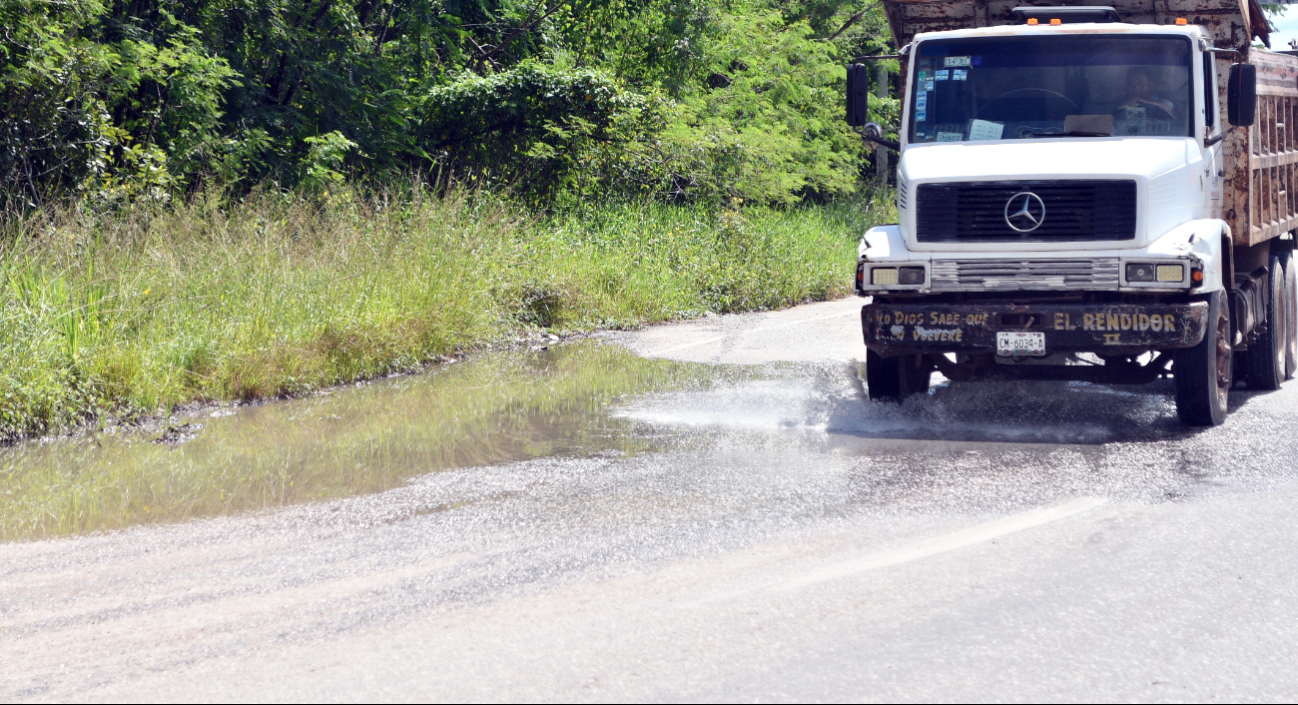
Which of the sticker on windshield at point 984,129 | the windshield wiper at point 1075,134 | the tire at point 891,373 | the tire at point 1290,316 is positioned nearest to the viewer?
the windshield wiper at point 1075,134

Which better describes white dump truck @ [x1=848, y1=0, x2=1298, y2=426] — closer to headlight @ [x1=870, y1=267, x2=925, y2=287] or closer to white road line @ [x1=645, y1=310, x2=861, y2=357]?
headlight @ [x1=870, y1=267, x2=925, y2=287]

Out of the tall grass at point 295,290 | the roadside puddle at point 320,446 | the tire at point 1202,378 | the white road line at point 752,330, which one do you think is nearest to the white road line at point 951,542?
the tire at point 1202,378

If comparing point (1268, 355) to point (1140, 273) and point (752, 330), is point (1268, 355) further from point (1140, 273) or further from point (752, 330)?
point (752, 330)

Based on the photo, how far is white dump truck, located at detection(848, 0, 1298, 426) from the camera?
356 inches

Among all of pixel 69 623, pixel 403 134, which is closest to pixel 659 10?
pixel 403 134

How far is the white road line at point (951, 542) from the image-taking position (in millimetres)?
5719

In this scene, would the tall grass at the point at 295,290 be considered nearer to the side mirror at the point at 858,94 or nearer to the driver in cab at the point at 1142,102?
the side mirror at the point at 858,94

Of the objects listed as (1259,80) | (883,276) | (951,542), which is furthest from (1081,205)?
(951,542)

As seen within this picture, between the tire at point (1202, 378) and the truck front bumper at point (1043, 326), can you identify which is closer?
the truck front bumper at point (1043, 326)

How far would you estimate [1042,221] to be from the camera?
9195mm

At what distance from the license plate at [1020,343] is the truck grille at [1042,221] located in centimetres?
65

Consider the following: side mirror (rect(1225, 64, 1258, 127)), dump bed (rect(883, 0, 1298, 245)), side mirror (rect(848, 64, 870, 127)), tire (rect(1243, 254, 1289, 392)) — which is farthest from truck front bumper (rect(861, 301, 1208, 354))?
tire (rect(1243, 254, 1289, 392))

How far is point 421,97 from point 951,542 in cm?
1624

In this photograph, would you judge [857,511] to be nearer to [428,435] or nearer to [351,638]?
[351,638]
